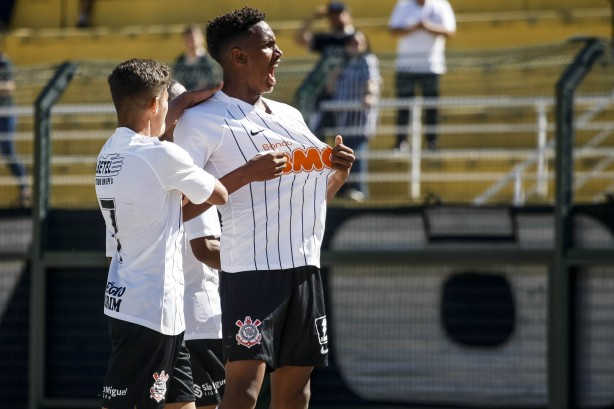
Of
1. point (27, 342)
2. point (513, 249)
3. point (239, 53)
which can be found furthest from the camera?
point (27, 342)

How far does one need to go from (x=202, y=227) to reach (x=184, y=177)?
0.84 m

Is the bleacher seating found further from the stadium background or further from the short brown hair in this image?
the short brown hair

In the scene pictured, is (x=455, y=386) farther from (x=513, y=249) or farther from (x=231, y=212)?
(x=231, y=212)

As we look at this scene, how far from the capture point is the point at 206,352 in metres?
5.57

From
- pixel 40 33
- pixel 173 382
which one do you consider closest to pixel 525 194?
pixel 173 382

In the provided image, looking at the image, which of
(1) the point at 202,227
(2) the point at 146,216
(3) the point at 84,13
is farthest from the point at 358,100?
(3) the point at 84,13

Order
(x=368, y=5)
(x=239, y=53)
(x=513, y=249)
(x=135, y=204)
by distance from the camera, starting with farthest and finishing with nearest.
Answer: (x=368, y=5)
(x=513, y=249)
(x=239, y=53)
(x=135, y=204)


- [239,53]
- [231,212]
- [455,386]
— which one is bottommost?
[455,386]

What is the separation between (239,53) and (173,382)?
4.72ft

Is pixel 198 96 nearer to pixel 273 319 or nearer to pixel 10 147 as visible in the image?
pixel 273 319

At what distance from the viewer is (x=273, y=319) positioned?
16.2 ft

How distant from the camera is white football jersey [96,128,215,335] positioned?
4676 mm

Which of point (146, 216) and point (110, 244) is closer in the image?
point (146, 216)

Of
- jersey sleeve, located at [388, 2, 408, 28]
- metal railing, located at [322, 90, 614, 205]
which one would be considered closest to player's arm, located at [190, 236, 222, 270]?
metal railing, located at [322, 90, 614, 205]
